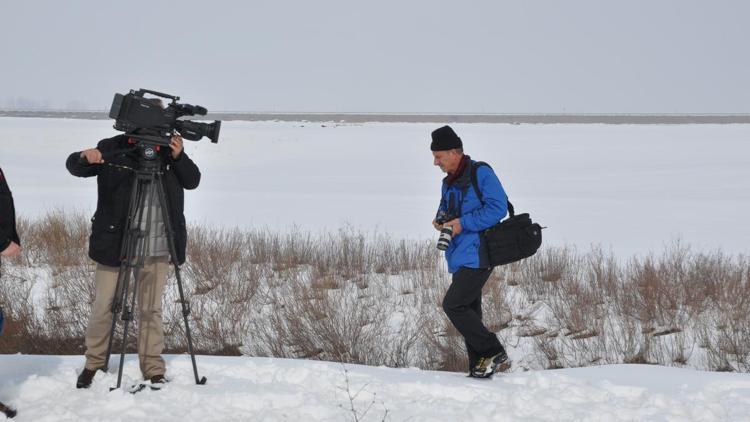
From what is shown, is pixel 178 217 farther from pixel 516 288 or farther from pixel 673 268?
pixel 673 268

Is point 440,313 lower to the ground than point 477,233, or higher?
lower

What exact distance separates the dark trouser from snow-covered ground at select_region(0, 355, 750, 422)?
229mm

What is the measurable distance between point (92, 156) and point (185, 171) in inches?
A: 22.6

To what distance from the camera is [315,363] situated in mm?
5289

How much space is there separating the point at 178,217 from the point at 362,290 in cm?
432

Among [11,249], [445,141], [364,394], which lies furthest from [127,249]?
[445,141]

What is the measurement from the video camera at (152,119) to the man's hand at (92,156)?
0.60 ft

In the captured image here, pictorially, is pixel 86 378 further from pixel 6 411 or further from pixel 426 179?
pixel 426 179

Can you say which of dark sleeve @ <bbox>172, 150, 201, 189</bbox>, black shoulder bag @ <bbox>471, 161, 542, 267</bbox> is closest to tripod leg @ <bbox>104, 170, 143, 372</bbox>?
dark sleeve @ <bbox>172, 150, 201, 189</bbox>

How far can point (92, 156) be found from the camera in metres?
4.49

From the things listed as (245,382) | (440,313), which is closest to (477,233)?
(245,382)

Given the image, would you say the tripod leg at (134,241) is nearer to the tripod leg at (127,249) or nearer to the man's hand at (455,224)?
the tripod leg at (127,249)

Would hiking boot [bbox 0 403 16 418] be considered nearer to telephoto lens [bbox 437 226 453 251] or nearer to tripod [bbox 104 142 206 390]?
tripod [bbox 104 142 206 390]

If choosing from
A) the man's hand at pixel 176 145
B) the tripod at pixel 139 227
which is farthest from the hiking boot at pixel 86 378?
the man's hand at pixel 176 145
